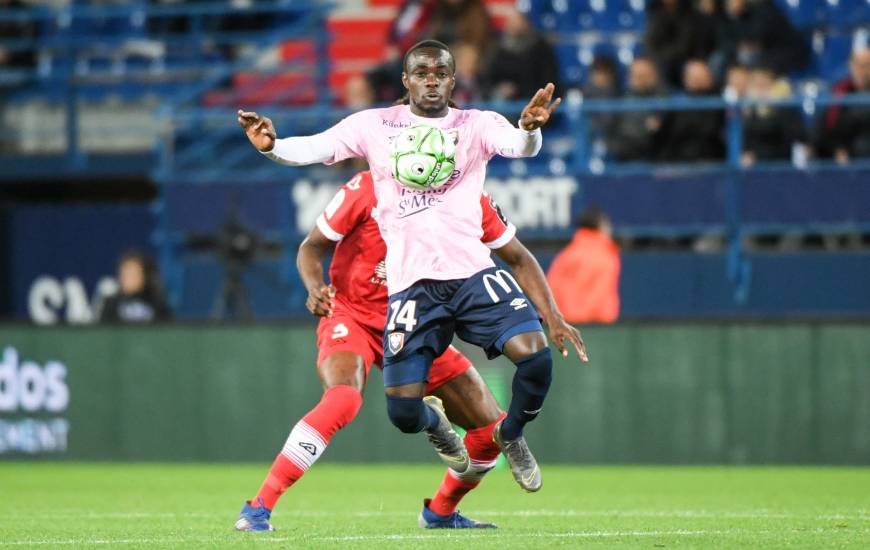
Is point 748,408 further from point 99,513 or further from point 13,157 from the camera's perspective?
point 13,157

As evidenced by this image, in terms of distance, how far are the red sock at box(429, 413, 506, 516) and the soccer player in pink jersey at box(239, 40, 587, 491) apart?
1.38 feet

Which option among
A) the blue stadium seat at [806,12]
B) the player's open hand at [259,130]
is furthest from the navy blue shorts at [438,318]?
the blue stadium seat at [806,12]

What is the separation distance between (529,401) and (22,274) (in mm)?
12617

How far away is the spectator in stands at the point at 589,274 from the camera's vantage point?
1366 centimetres

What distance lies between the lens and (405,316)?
24.6ft

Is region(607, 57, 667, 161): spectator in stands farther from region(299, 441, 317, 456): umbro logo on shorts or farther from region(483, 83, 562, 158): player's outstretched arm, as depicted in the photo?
region(299, 441, 317, 456): umbro logo on shorts

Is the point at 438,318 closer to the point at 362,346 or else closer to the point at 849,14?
the point at 362,346

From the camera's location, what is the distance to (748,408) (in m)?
13.4

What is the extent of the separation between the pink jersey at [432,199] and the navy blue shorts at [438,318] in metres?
0.06

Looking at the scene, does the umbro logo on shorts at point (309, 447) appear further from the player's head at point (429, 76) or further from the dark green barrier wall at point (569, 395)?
the dark green barrier wall at point (569, 395)

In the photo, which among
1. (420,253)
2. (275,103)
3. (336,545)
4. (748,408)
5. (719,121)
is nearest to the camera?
(336,545)

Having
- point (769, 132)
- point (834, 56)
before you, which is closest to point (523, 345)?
point (769, 132)

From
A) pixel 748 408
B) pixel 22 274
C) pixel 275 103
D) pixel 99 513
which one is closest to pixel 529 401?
pixel 99 513

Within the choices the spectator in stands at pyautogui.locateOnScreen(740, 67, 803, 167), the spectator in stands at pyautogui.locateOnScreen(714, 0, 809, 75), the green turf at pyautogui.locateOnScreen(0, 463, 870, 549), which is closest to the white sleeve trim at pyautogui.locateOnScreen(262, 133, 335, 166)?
the green turf at pyautogui.locateOnScreen(0, 463, 870, 549)
